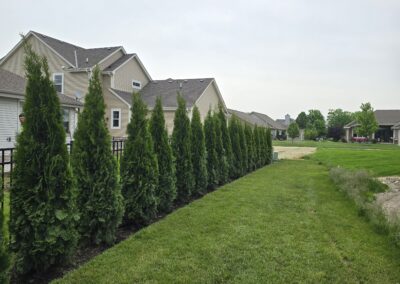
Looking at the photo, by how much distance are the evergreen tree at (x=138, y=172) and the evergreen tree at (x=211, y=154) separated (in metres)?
3.76

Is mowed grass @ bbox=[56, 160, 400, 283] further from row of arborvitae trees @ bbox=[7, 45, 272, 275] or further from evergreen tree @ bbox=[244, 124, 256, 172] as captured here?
evergreen tree @ bbox=[244, 124, 256, 172]

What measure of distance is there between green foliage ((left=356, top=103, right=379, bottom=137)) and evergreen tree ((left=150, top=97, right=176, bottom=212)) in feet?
159

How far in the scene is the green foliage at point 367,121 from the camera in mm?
47094

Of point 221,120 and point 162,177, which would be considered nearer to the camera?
point 162,177

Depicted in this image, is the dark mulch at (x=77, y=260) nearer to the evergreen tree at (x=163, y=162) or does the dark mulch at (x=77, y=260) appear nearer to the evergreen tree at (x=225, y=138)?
the evergreen tree at (x=163, y=162)

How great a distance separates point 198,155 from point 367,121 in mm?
46930

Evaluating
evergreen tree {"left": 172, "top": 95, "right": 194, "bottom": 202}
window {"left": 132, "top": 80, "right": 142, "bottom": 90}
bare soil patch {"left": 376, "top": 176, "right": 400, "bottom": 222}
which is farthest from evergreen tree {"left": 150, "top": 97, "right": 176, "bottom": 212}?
window {"left": 132, "top": 80, "right": 142, "bottom": 90}

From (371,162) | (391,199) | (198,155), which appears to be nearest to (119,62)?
(198,155)

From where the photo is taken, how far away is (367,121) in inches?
1863

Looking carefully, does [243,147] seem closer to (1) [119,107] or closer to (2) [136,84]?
(1) [119,107]

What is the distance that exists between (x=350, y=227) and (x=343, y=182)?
4.09 metres

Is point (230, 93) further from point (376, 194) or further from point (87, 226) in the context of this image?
point (87, 226)

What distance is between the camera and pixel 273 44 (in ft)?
52.4

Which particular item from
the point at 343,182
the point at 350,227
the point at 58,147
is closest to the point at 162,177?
the point at 58,147
